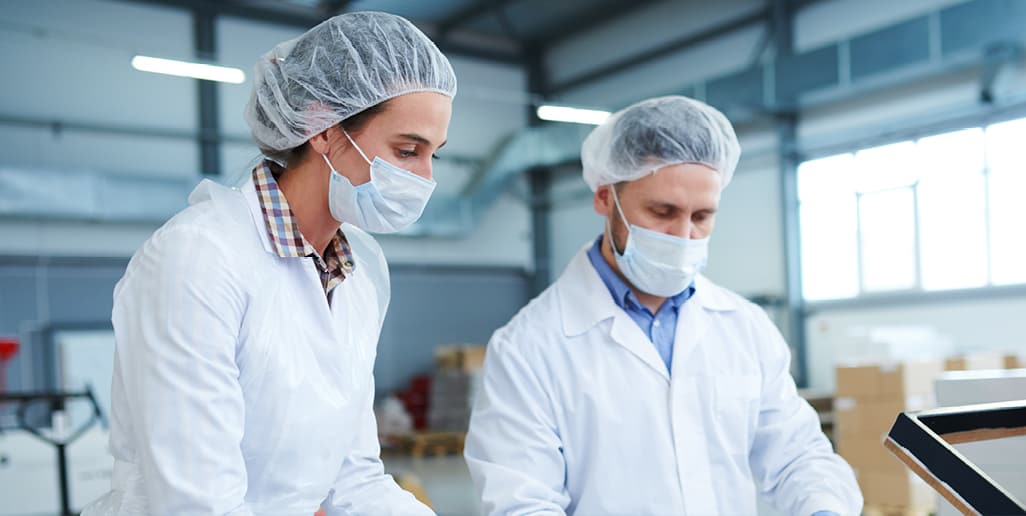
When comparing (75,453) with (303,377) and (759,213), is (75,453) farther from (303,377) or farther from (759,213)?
(759,213)

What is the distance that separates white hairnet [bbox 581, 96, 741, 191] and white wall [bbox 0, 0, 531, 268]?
7.63m

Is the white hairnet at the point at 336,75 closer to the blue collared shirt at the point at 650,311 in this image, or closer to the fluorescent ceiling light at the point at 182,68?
the blue collared shirt at the point at 650,311

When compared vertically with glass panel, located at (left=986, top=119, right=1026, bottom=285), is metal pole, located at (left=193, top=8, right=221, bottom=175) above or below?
above

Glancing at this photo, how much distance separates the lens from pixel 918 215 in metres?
8.39

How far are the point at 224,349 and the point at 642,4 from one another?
11.4 meters

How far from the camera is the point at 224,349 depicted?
48.8 inches

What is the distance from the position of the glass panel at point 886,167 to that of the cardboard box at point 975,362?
2.97 m

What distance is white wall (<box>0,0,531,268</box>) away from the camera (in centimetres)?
945

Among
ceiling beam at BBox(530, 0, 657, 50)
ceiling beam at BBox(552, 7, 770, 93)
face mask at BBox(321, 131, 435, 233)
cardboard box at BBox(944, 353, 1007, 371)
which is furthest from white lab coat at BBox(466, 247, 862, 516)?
ceiling beam at BBox(530, 0, 657, 50)

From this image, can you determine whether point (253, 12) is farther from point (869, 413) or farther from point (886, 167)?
point (869, 413)

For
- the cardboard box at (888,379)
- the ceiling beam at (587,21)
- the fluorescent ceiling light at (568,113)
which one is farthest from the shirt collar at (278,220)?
the ceiling beam at (587,21)

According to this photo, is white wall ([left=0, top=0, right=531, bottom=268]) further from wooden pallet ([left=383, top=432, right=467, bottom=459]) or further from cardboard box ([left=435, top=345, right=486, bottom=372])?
wooden pallet ([left=383, top=432, right=467, bottom=459])

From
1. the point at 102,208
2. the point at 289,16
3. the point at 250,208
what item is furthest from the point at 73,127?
the point at 250,208

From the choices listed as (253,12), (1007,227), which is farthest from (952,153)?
(253,12)
